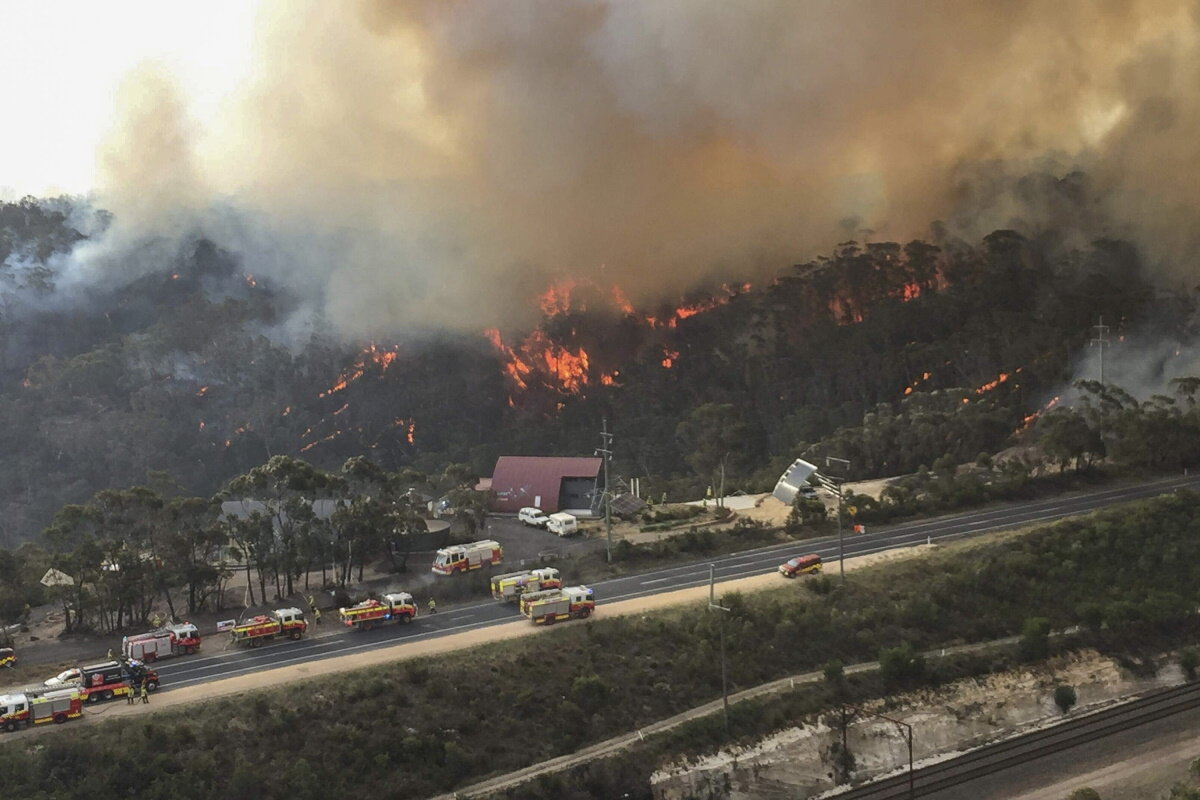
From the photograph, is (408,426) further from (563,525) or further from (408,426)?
(563,525)

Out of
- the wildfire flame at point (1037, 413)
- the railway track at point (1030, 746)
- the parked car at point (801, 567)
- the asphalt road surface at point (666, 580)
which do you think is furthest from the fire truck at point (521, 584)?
the wildfire flame at point (1037, 413)

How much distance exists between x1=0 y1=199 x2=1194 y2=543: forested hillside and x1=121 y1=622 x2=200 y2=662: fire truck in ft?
130

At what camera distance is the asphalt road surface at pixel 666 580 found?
36562 millimetres

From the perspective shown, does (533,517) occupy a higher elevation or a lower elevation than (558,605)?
higher

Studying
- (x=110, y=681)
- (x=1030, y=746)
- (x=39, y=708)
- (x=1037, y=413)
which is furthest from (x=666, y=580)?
(x=1037, y=413)

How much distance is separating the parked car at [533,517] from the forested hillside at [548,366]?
1809 cm

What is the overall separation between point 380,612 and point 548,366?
4880cm

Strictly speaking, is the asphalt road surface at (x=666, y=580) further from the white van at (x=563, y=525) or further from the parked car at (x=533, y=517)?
the parked car at (x=533, y=517)

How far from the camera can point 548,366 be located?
3452 inches

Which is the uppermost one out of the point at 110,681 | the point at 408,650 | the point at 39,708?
the point at 110,681

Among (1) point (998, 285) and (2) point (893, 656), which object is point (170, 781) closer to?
(2) point (893, 656)

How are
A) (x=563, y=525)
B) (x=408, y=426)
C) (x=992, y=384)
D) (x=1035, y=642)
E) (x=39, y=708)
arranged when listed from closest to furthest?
(x=39, y=708)
(x=1035, y=642)
(x=563, y=525)
(x=992, y=384)
(x=408, y=426)

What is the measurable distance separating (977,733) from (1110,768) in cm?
479

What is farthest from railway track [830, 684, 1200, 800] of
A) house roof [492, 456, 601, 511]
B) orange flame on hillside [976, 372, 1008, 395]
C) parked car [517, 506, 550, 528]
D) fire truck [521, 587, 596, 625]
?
orange flame on hillside [976, 372, 1008, 395]
